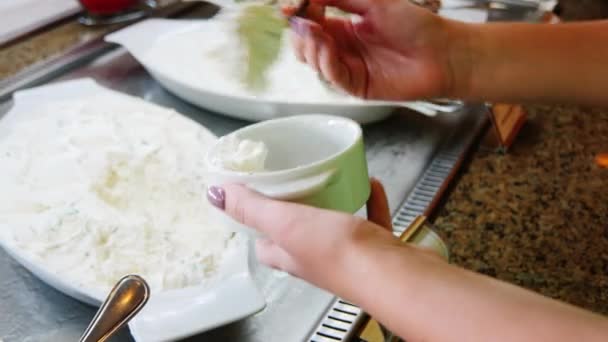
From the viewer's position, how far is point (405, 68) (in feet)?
2.16

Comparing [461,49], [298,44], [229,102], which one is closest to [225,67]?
[229,102]

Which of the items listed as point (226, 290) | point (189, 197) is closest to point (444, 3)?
point (189, 197)

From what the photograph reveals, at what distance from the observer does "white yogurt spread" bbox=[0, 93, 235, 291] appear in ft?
1.85

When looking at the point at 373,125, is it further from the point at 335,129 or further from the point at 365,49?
the point at 335,129

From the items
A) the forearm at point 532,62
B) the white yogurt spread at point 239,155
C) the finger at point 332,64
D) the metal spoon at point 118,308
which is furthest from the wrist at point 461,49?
the metal spoon at point 118,308

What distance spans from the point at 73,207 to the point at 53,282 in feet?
0.32

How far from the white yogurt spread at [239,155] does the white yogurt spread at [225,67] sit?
0.80 ft

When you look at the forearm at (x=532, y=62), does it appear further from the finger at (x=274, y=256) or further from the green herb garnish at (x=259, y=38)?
the finger at (x=274, y=256)

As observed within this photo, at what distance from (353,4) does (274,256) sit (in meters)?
0.31

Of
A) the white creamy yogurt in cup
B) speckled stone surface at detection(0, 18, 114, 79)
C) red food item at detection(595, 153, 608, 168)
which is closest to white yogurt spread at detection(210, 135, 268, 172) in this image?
the white creamy yogurt in cup

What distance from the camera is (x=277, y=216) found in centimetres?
41

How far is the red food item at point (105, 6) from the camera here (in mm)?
1224

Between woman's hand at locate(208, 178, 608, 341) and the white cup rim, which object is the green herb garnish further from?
woman's hand at locate(208, 178, 608, 341)

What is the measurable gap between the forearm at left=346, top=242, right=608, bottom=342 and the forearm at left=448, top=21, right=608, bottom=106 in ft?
1.06
